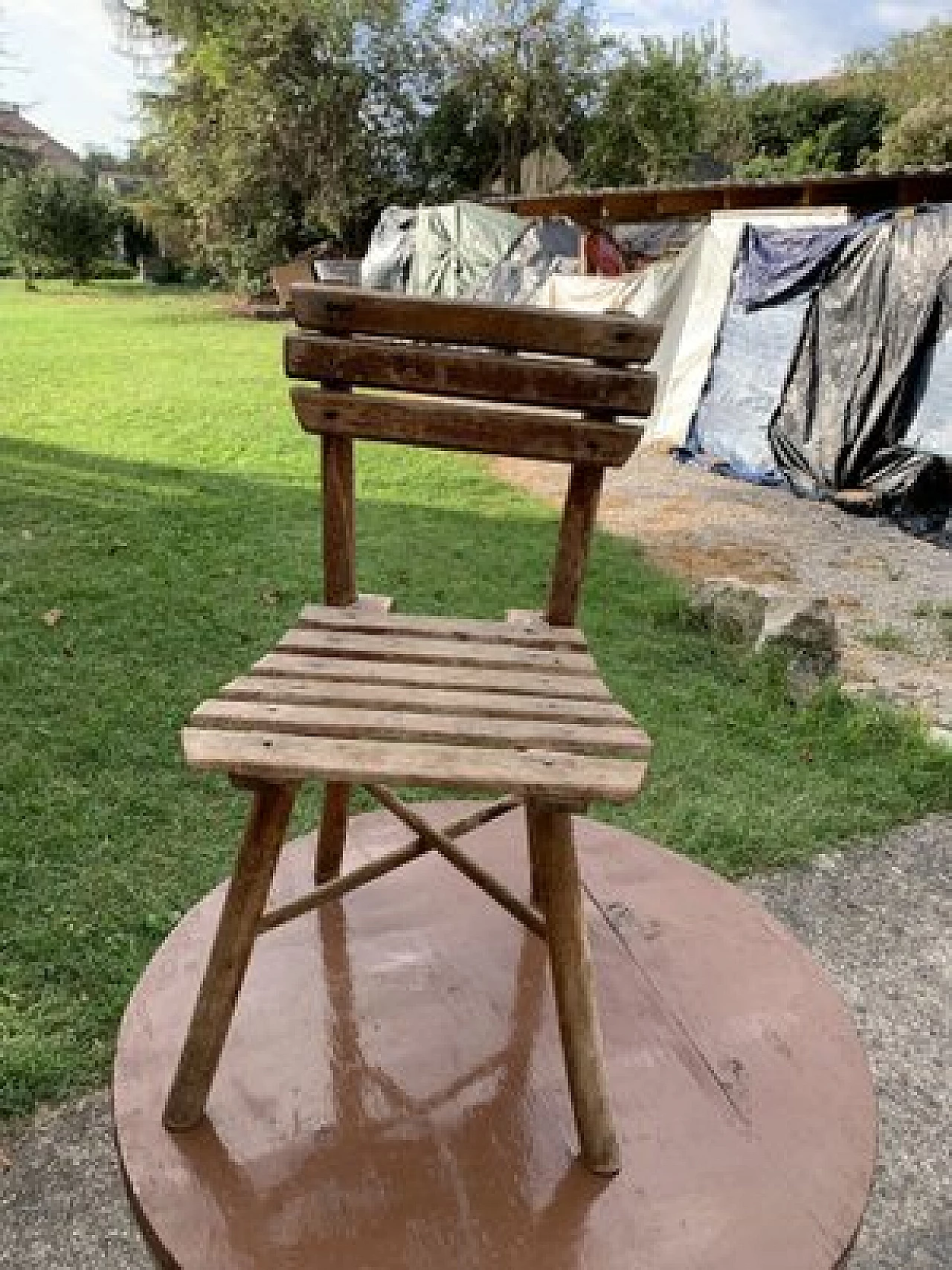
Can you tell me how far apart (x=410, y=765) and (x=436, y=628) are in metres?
0.48

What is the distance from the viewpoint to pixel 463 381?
159 cm

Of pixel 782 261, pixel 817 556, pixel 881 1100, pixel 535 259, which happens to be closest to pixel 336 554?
pixel 881 1100

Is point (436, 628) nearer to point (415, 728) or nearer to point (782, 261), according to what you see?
point (415, 728)

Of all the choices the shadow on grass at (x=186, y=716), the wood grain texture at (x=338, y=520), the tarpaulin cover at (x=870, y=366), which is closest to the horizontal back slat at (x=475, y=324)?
the wood grain texture at (x=338, y=520)

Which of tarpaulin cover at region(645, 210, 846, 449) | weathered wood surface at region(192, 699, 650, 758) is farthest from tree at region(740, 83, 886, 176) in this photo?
weathered wood surface at region(192, 699, 650, 758)

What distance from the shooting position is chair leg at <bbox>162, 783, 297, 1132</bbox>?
3.59ft

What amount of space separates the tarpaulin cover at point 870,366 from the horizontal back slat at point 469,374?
18.5ft

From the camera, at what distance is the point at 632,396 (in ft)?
5.03

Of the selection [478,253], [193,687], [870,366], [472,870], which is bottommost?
[478,253]

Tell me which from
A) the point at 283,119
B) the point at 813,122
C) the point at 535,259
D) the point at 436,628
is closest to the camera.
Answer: the point at 436,628

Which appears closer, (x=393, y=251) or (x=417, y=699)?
(x=417, y=699)

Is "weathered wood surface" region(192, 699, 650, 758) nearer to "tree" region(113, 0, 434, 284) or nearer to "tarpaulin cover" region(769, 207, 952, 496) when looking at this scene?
"tarpaulin cover" region(769, 207, 952, 496)

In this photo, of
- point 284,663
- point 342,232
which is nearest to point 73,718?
point 284,663

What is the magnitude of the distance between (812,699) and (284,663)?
2.71 metres
